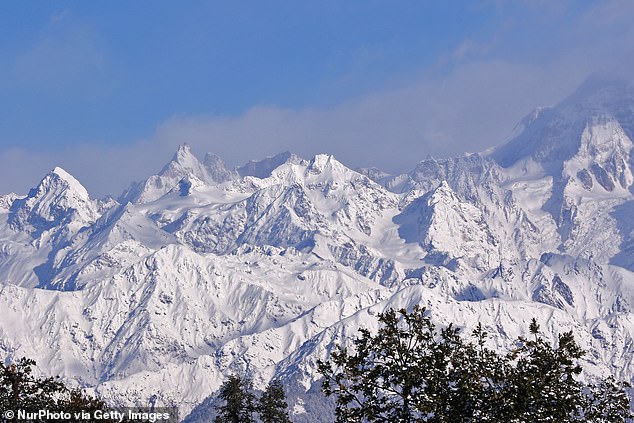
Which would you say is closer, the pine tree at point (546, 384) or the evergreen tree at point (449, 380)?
the pine tree at point (546, 384)

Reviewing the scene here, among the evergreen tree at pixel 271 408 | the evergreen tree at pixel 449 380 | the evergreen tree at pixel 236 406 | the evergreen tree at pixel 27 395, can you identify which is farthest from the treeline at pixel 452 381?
the evergreen tree at pixel 271 408

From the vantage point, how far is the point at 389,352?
176 feet

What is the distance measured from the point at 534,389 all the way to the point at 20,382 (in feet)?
112

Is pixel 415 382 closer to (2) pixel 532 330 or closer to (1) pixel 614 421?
(2) pixel 532 330

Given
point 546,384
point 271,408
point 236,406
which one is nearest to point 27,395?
point 546,384

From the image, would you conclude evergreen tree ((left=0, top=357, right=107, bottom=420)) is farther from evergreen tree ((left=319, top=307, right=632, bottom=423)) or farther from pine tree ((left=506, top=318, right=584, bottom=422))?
pine tree ((left=506, top=318, right=584, bottom=422))

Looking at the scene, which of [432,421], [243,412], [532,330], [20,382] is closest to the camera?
[432,421]

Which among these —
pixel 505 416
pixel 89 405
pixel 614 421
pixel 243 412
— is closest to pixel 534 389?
pixel 505 416

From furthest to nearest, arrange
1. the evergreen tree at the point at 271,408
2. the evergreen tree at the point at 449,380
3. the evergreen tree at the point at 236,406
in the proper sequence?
the evergreen tree at the point at 271,408
the evergreen tree at the point at 236,406
the evergreen tree at the point at 449,380

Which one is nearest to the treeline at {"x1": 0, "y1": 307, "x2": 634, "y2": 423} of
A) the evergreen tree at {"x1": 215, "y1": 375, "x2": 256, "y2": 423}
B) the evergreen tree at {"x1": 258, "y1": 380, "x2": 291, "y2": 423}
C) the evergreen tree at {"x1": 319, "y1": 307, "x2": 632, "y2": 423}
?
the evergreen tree at {"x1": 319, "y1": 307, "x2": 632, "y2": 423}

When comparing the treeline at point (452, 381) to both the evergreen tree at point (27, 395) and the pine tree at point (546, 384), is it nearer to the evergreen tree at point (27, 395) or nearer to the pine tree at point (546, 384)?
the pine tree at point (546, 384)

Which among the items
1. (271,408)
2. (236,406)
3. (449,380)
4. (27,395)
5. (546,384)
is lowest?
(449,380)

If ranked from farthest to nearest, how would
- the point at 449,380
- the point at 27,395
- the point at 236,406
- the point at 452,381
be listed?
the point at 236,406, the point at 27,395, the point at 452,381, the point at 449,380

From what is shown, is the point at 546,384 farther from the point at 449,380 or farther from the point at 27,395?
the point at 27,395
